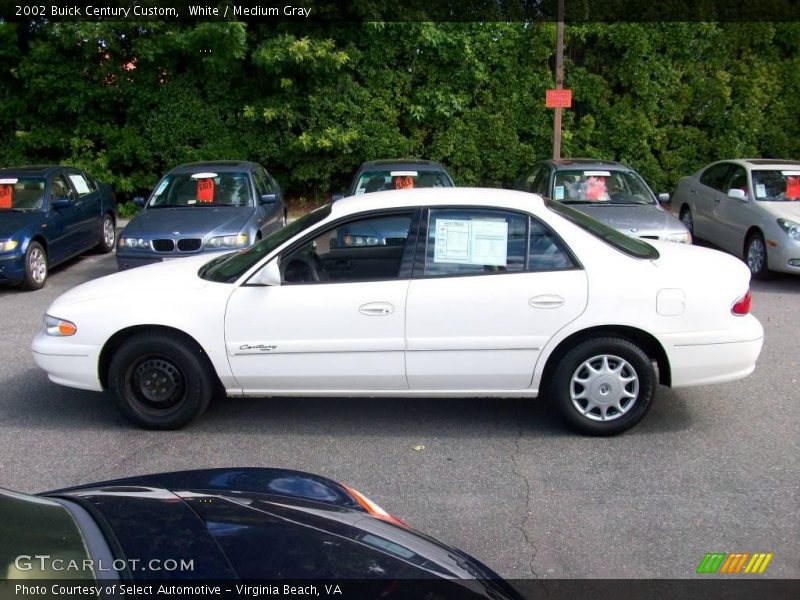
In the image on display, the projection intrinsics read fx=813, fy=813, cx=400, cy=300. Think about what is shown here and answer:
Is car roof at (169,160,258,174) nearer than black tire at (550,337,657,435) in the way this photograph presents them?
No

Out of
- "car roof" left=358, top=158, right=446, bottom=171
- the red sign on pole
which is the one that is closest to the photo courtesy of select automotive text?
"car roof" left=358, top=158, right=446, bottom=171

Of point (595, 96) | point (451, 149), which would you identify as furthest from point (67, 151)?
point (595, 96)

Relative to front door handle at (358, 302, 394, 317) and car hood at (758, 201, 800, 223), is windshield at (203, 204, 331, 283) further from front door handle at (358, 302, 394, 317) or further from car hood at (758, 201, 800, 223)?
car hood at (758, 201, 800, 223)

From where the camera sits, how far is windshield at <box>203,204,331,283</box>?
536 centimetres

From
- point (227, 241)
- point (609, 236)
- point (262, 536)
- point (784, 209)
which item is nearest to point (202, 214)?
point (227, 241)

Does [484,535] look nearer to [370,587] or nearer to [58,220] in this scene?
[370,587]

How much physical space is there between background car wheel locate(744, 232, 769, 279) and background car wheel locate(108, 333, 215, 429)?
7754 millimetres

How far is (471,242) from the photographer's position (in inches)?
207

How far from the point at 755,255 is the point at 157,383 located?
8.20 meters

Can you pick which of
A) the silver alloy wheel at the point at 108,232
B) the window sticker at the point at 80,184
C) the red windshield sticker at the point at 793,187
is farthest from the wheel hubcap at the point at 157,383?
the red windshield sticker at the point at 793,187

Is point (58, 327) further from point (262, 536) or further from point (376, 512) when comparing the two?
point (262, 536)

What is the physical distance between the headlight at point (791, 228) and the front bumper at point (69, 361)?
8.28m

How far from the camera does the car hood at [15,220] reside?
33.6 ft

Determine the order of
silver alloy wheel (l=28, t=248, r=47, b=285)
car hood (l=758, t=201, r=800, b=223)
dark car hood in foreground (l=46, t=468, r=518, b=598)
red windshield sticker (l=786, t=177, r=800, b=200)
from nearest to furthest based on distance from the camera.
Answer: dark car hood in foreground (l=46, t=468, r=518, b=598), car hood (l=758, t=201, r=800, b=223), silver alloy wheel (l=28, t=248, r=47, b=285), red windshield sticker (l=786, t=177, r=800, b=200)
